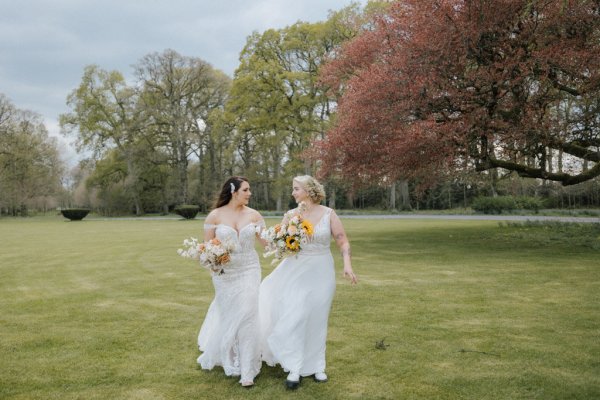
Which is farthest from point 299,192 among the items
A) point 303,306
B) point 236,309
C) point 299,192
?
point 236,309

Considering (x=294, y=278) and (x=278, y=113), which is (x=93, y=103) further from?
(x=294, y=278)

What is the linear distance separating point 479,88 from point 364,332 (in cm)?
1054

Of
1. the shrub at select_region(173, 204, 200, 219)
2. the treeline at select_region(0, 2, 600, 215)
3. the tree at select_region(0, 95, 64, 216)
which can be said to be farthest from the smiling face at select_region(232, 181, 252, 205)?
the tree at select_region(0, 95, 64, 216)

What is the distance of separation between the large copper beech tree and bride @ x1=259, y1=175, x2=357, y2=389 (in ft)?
31.7

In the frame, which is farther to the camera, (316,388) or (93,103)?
(93,103)

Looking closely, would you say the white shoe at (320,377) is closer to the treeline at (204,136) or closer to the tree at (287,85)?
the treeline at (204,136)

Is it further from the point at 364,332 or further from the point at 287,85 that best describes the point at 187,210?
the point at 364,332

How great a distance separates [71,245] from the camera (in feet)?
61.3

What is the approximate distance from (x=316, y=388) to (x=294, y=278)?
3.53 ft

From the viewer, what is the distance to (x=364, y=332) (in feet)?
20.9

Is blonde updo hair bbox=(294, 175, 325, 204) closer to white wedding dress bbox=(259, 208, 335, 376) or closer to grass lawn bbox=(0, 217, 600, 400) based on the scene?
white wedding dress bbox=(259, 208, 335, 376)

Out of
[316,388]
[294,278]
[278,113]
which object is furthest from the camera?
[278,113]

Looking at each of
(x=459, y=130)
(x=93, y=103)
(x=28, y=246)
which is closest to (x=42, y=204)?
(x=93, y=103)

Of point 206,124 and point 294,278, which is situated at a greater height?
point 206,124
